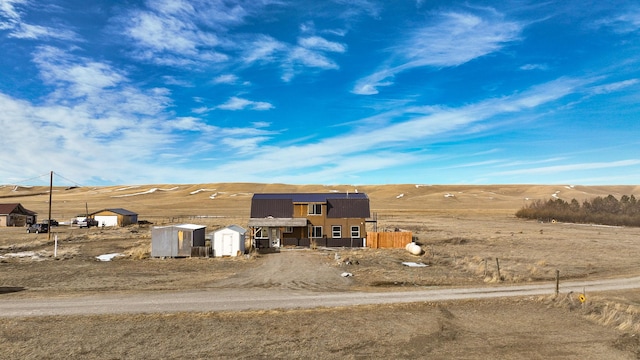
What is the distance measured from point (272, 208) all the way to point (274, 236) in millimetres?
3388

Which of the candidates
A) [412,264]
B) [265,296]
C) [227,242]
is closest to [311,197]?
Result: [227,242]

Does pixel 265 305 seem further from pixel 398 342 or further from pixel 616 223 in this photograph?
pixel 616 223

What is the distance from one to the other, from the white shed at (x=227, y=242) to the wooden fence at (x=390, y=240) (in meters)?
13.6

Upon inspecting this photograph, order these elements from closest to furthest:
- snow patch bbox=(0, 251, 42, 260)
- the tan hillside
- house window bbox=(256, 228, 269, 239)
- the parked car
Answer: snow patch bbox=(0, 251, 42, 260) < house window bbox=(256, 228, 269, 239) < the parked car < the tan hillside

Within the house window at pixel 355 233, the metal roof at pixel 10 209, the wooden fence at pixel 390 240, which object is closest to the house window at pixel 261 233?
the house window at pixel 355 233

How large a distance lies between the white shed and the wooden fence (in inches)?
535

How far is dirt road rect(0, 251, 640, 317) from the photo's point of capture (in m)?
18.7

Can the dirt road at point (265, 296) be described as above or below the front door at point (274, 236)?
below

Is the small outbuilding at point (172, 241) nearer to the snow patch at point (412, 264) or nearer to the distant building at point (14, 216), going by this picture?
the snow patch at point (412, 264)

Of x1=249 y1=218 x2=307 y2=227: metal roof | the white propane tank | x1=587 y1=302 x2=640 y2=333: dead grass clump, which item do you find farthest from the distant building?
x1=587 y1=302 x2=640 y2=333: dead grass clump

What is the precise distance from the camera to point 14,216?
7106 cm

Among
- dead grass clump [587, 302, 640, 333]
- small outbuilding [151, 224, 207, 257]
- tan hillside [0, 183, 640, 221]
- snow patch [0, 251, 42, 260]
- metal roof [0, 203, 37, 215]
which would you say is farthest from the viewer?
tan hillside [0, 183, 640, 221]

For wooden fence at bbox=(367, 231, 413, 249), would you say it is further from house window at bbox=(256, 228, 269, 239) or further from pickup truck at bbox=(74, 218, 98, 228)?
pickup truck at bbox=(74, 218, 98, 228)

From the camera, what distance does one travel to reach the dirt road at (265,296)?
736 inches
